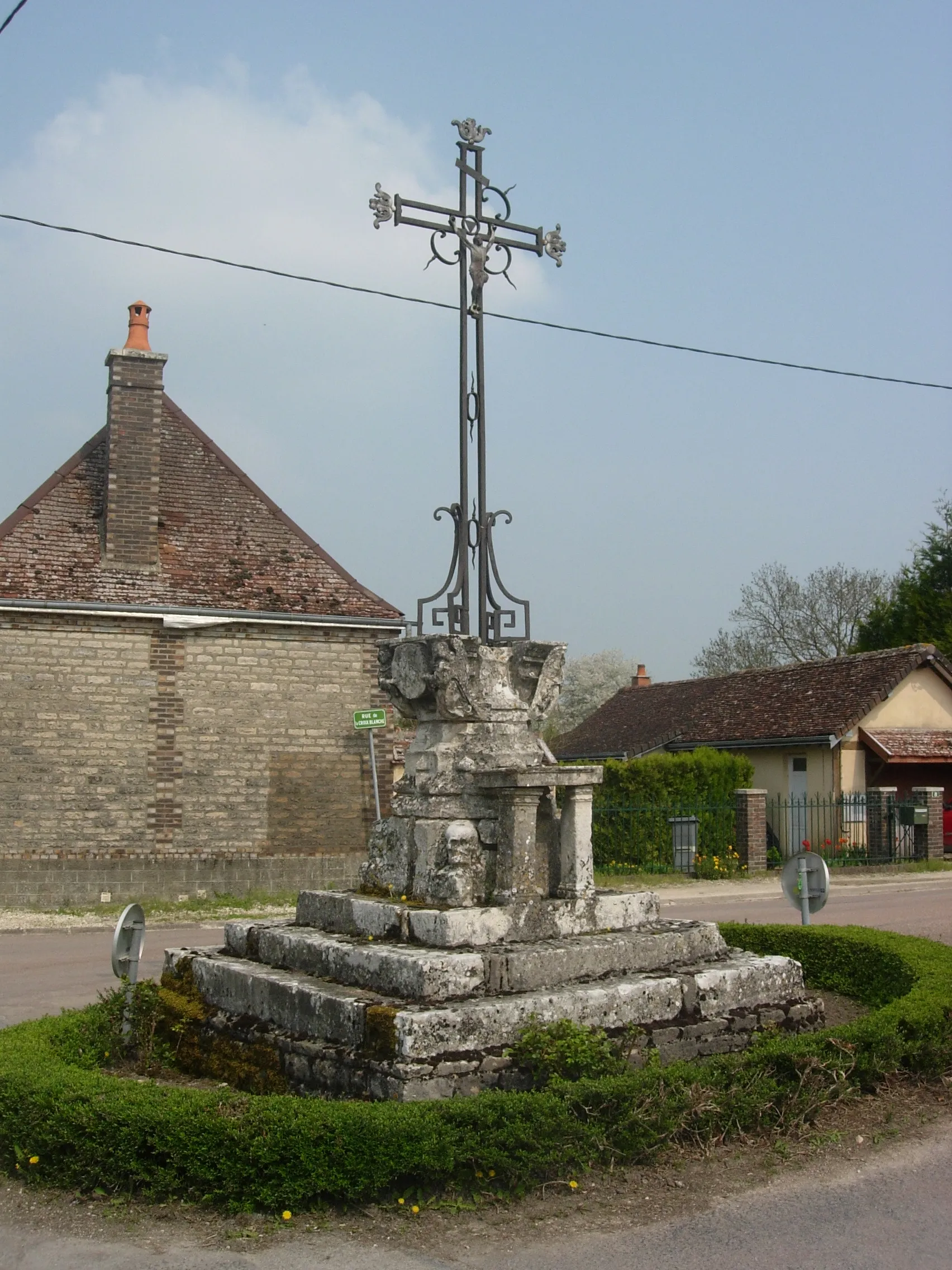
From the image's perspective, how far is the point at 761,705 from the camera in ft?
91.4

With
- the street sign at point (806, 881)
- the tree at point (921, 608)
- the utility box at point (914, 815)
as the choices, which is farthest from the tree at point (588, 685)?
the street sign at point (806, 881)

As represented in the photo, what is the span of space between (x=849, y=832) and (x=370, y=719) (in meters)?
11.5

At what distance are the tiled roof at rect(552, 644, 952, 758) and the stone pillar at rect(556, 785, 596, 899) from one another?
62.2ft

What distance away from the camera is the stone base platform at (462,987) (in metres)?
5.36

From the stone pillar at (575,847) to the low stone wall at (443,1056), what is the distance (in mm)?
880

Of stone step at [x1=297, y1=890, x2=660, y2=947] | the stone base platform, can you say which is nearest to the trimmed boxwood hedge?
the stone base platform

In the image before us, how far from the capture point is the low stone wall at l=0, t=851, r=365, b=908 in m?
16.6

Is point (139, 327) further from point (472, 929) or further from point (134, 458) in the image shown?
point (472, 929)

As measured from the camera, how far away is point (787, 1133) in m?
5.48

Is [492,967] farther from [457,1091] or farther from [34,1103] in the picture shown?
[34,1103]

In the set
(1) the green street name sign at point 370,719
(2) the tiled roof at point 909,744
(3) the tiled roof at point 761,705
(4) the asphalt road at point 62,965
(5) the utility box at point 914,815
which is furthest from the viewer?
(3) the tiled roof at point 761,705

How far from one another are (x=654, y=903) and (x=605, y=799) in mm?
15494

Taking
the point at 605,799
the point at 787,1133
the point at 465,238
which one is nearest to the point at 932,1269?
the point at 787,1133

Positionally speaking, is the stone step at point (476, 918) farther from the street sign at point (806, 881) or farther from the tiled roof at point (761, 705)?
the tiled roof at point (761, 705)
